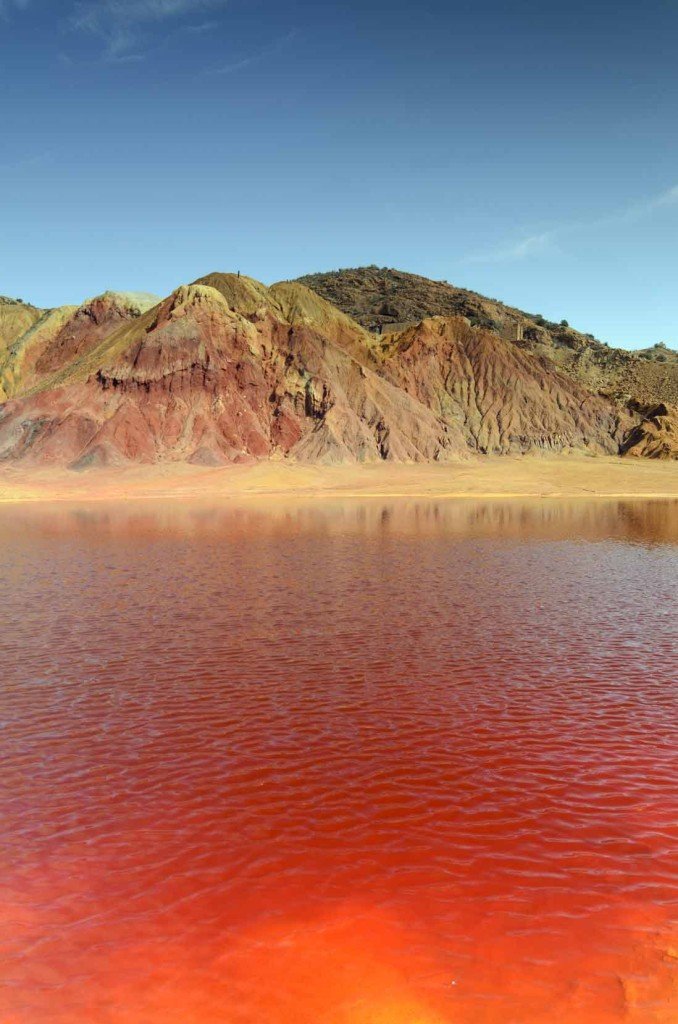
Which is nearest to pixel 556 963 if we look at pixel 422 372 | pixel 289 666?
pixel 289 666

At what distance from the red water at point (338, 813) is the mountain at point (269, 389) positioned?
6008 cm

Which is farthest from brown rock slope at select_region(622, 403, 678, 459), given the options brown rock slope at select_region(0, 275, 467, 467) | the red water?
the red water

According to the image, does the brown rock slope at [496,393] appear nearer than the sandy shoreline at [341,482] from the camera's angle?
No

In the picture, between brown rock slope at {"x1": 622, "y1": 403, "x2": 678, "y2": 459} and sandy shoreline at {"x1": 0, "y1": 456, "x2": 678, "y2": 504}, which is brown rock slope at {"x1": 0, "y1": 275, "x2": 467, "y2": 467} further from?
brown rock slope at {"x1": 622, "y1": 403, "x2": 678, "y2": 459}

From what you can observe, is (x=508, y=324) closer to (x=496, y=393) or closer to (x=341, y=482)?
(x=496, y=393)

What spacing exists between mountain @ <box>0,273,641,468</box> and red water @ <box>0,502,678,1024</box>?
6008 cm

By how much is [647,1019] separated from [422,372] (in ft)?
305

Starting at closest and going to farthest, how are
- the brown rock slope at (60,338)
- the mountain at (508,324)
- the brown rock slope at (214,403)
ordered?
1. the brown rock slope at (214,403)
2. the brown rock slope at (60,338)
3. the mountain at (508,324)

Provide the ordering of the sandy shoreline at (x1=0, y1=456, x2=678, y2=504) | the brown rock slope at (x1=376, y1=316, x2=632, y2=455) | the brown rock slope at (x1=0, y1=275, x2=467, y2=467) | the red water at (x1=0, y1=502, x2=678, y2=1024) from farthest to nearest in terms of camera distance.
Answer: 1. the brown rock slope at (x1=376, y1=316, x2=632, y2=455)
2. the brown rock slope at (x1=0, y1=275, x2=467, y2=467)
3. the sandy shoreline at (x1=0, y1=456, x2=678, y2=504)
4. the red water at (x1=0, y1=502, x2=678, y2=1024)

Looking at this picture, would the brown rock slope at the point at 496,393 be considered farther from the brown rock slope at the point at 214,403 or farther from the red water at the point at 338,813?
the red water at the point at 338,813

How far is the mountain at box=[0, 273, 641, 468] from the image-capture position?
74688 millimetres

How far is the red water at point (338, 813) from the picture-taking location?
189 inches

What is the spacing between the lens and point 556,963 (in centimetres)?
494

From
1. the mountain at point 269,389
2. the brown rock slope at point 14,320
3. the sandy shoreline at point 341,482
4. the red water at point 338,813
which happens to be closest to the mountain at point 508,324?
the mountain at point 269,389
